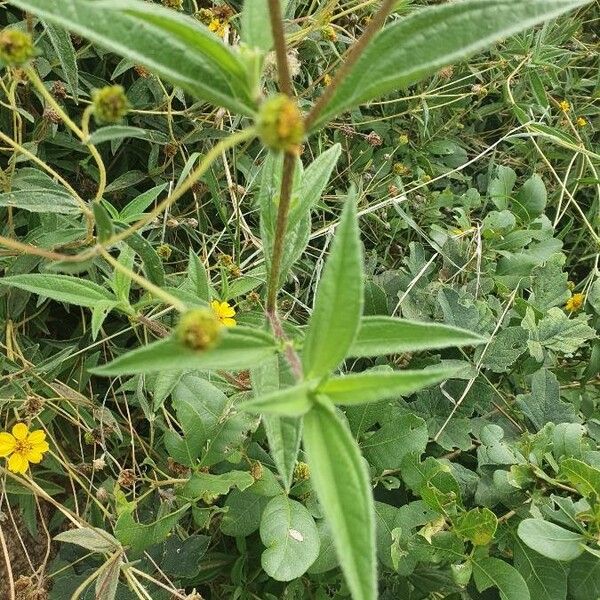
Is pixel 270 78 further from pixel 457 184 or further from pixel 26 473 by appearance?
pixel 26 473

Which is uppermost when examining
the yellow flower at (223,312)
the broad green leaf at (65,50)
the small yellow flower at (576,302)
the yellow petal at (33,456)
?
the broad green leaf at (65,50)

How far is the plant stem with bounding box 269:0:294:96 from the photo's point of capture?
51 cm

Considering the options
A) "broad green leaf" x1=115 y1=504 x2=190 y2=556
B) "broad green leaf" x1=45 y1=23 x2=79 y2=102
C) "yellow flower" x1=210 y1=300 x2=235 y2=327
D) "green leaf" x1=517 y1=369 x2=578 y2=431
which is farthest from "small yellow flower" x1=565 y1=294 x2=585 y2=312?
"broad green leaf" x1=45 y1=23 x2=79 y2=102

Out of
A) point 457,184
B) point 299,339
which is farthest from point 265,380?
point 457,184

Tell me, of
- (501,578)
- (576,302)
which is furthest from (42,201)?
(576,302)

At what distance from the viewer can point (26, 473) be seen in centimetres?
120

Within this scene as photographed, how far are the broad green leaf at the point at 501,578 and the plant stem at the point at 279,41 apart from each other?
732 millimetres

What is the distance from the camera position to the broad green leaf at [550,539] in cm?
93

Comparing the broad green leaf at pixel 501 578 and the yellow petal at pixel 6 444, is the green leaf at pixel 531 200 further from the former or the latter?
the yellow petal at pixel 6 444

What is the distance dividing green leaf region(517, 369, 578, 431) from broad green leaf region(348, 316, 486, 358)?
56 cm

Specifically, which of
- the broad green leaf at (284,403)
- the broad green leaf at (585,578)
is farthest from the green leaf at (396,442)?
the broad green leaf at (284,403)

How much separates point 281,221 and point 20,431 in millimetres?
666

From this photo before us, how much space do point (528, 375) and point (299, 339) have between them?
2.33 feet

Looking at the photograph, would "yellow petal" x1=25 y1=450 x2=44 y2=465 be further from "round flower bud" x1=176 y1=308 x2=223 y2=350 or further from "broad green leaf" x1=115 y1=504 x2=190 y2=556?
"round flower bud" x1=176 y1=308 x2=223 y2=350
